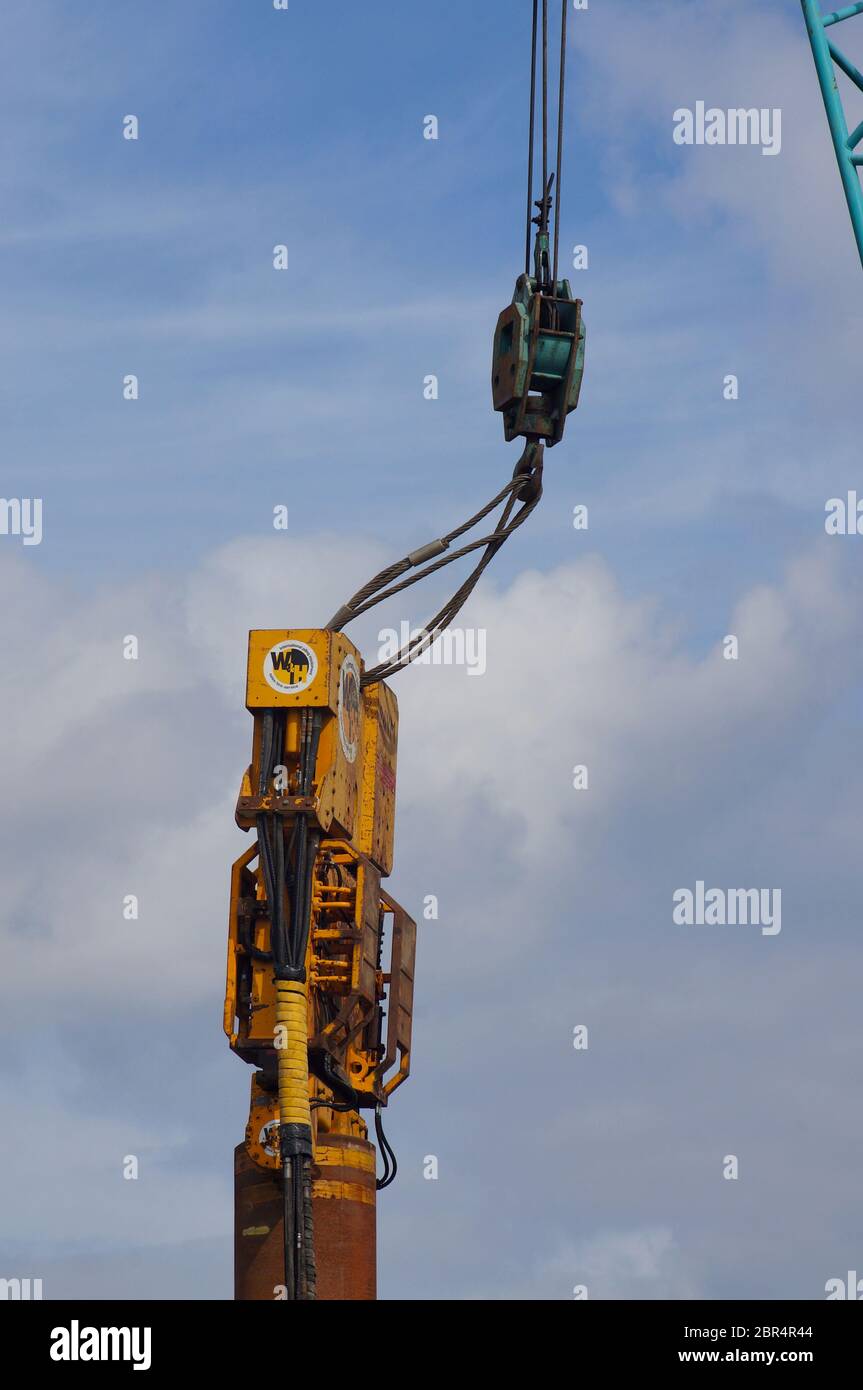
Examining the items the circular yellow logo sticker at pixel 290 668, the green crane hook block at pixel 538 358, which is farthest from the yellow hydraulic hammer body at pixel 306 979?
the green crane hook block at pixel 538 358

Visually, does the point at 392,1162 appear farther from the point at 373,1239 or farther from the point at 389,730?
the point at 389,730

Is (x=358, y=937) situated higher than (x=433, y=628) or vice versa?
(x=433, y=628)

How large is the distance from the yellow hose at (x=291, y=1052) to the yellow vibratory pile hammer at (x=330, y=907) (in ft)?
0.10

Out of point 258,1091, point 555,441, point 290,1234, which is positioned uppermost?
point 555,441

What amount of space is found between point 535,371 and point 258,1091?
12.5 m

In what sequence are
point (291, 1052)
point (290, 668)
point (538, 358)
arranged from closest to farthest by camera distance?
point (291, 1052), point (290, 668), point (538, 358)

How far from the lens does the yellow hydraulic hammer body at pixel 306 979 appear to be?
37.3 meters

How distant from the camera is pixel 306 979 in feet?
124

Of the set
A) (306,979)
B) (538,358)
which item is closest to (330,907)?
(306,979)

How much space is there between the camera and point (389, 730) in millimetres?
43875

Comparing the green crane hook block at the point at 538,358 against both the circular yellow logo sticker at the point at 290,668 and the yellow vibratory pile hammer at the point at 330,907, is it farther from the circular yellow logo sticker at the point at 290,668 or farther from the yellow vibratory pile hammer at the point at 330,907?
the circular yellow logo sticker at the point at 290,668

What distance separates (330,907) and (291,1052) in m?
3.39

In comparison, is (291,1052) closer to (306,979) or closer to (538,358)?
(306,979)
